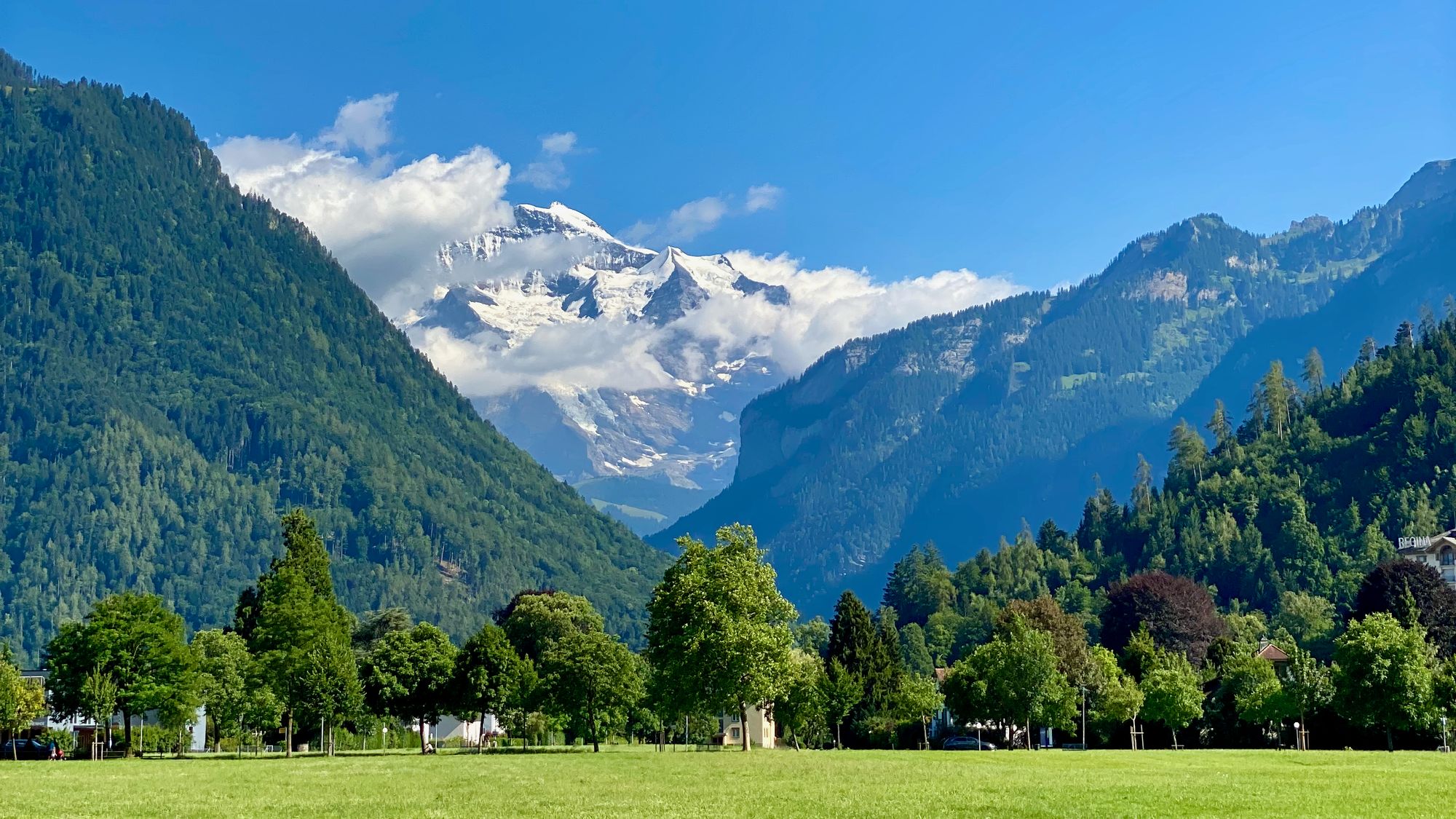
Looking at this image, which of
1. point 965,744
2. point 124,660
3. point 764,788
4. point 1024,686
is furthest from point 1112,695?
point 124,660

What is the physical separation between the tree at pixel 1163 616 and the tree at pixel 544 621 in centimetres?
6516

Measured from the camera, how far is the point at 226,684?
119m

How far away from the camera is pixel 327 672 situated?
109688 millimetres

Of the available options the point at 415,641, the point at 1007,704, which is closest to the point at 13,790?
the point at 415,641

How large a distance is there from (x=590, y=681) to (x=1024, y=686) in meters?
35.5

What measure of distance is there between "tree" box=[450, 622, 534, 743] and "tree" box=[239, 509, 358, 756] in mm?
8927

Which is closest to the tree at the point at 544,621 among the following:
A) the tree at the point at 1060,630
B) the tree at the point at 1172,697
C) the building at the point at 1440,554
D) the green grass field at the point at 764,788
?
the tree at the point at 1060,630

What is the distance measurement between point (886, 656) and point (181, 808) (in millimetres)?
98753

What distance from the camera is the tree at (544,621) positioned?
18238 cm

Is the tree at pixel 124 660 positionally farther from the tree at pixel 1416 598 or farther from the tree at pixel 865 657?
the tree at pixel 1416 598

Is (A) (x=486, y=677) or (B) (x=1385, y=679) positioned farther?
(A) (x=486, y=677)

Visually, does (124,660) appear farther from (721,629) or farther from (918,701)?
(918,701)

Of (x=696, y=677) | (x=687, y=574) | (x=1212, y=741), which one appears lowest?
(x=1212, y=741)

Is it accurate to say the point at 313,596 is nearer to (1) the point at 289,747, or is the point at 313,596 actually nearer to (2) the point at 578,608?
(1) the point at 289,747
